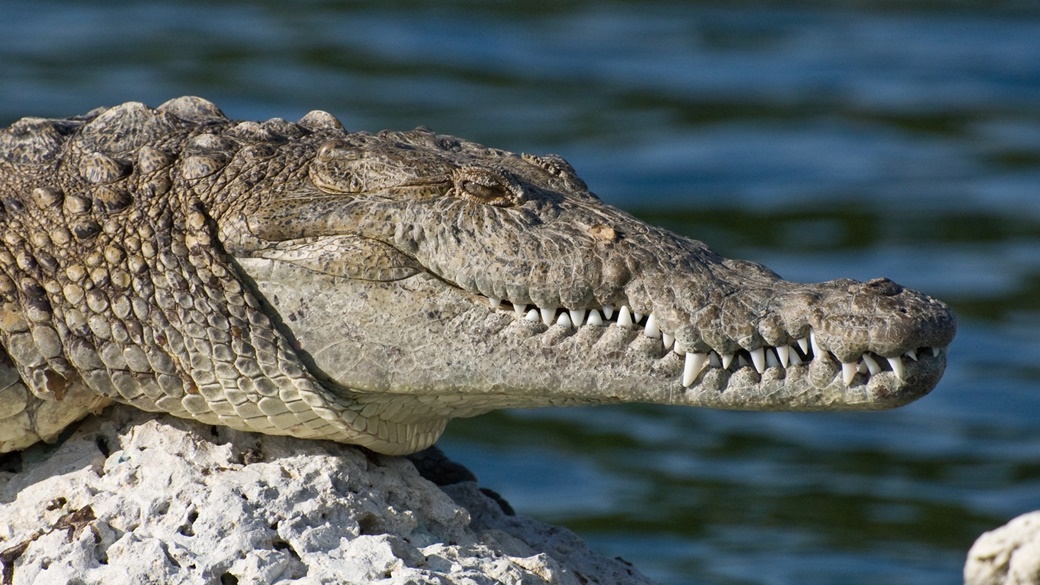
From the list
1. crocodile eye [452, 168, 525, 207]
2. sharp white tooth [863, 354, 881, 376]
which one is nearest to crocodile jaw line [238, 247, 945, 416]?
sharp white tooth [863, 354, 881, 376]

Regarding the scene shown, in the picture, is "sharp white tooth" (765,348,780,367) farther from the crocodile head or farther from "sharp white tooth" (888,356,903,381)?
"sharp white tooth" (888,356,903,381)

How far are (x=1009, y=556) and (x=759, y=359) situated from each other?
182 centimetres

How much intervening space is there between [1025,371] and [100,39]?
9.13 meters

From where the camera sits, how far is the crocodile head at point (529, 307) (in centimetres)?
303

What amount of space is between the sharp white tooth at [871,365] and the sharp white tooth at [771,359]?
17cm

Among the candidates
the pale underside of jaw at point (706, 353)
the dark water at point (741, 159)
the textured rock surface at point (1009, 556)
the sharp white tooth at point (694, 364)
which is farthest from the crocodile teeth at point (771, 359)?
the dark water at point (741, 159)

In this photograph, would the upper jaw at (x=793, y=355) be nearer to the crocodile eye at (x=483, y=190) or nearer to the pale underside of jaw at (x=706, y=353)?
the pale underside of jaw at (x=706, y=353)

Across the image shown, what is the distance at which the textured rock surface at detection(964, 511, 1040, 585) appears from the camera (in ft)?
14.3

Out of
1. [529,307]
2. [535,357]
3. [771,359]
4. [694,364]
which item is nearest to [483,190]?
[529,307]

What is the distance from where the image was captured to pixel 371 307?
3184mm

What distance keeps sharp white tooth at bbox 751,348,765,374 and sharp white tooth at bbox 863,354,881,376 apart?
0.20m

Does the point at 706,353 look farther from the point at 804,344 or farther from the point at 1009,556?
the point at 1009,556

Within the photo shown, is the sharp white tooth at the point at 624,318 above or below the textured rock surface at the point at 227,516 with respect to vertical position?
above

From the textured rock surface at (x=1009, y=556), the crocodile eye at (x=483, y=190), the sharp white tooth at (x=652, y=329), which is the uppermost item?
the crocodile eye at (x=483, y=190)
